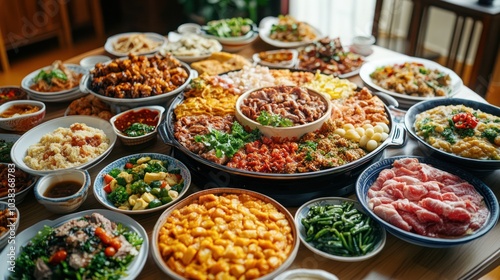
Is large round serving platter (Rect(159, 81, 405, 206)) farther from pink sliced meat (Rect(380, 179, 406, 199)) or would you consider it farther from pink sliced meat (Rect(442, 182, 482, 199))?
pink sliced meat (Rect(442, 182, 482, 199))

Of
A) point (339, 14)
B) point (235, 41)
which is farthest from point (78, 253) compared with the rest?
point (339, 14)

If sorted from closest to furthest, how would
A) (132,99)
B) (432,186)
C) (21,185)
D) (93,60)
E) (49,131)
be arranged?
1. (432,186)
2. (21,185)
3. (49,131)
4. (132,99)
5. (93,60)

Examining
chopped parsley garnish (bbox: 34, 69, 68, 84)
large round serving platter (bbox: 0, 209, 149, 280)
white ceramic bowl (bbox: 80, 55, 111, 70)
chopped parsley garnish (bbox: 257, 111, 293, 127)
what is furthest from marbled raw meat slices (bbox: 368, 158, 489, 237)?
white ceramic bowl (bbox: 80, 55, 111, 70)

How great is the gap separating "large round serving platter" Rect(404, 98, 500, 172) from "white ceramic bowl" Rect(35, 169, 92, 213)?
2.14 meters

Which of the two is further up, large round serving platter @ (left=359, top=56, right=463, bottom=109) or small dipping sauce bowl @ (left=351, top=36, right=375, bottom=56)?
small dipping sauce bowl @ (left=351, top=36, right=375, bottom=56)

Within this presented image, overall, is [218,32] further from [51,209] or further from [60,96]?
[51,209]

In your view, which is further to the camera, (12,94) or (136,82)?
(12,94)

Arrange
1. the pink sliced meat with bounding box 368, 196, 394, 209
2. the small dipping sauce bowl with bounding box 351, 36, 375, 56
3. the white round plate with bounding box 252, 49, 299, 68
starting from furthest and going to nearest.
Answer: the small dipping sauce bowl with bounding box 351, 36, 375, 56 → the white round plate with bounding box 252, 49, 299, 68 → the pink sliced meat with bounding box 368, 196, 394, 209

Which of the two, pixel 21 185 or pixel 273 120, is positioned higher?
pixel 273 120

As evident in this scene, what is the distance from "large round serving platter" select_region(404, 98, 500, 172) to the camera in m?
2.62

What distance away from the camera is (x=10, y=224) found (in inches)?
90.8

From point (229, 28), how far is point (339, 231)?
307cm

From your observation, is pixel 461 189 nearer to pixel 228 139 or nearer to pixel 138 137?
pixel 228 139

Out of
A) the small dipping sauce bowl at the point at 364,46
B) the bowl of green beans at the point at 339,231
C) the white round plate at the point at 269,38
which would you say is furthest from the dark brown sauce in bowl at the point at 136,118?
the small dipping sauce bowl at the point at 364,46
